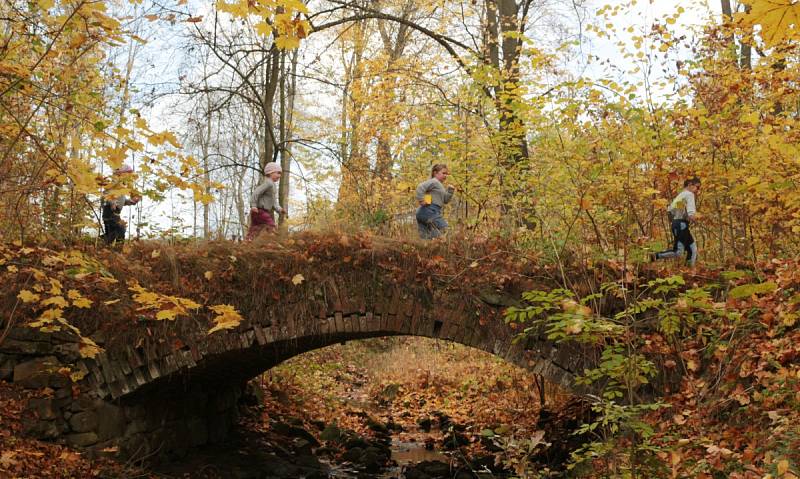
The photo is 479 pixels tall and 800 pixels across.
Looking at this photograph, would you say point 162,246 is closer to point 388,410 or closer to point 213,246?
point 213,246

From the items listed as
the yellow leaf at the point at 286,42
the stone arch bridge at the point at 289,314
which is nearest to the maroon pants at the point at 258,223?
the stone arch bridge at the point at 289,314

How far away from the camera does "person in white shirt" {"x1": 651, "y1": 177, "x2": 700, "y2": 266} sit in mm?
7215

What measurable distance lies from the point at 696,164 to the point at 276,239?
4966 millimetres

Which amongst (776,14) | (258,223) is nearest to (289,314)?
(258,223)

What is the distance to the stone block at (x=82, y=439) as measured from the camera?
7.22 meters

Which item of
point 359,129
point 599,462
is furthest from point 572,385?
point 359,129

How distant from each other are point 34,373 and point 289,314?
106 inches

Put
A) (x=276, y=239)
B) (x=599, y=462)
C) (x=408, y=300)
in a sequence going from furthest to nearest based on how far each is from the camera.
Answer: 1. (x=276, y=239)
2. (x=408, y=300)
3. (x=599, y=462)

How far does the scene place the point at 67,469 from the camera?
6773 mm

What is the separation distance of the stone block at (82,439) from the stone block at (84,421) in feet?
0.17

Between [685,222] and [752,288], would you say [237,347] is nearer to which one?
[685,222]

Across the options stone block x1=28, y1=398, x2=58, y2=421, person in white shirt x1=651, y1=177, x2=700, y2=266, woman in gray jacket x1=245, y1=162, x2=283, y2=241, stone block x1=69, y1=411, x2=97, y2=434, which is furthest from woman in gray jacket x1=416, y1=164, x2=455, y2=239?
stone block x1=28, y1=398, x2=58, y2=421

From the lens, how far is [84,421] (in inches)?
290

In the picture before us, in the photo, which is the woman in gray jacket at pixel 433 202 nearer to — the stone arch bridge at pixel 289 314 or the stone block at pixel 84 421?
the stone arch bridge at pixel 289 314
